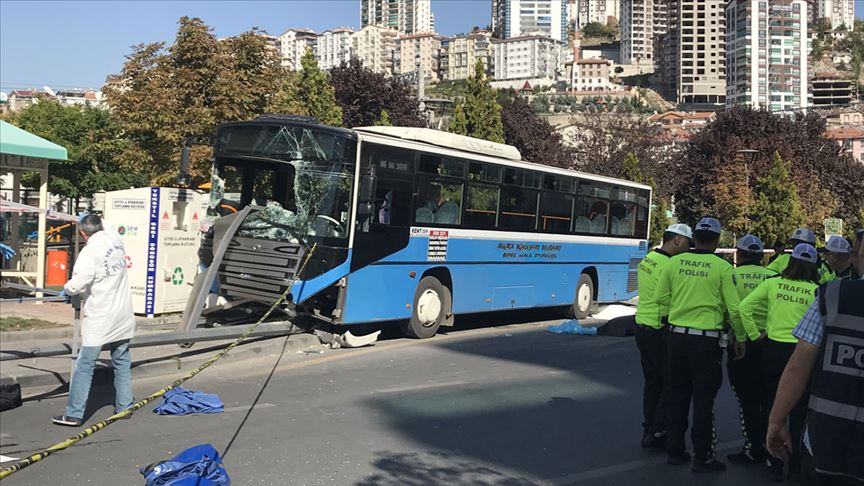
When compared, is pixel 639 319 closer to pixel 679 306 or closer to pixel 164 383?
pixel 679 306

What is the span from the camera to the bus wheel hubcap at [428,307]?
14312 mm

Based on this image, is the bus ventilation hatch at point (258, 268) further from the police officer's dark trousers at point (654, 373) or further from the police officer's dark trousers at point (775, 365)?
the police officer's dark trousers at point (775, 365)

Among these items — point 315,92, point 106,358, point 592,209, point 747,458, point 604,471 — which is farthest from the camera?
point 315,92

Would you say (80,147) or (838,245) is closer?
(838,245)

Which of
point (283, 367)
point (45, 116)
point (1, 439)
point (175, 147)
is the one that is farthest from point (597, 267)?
point (45, 116)

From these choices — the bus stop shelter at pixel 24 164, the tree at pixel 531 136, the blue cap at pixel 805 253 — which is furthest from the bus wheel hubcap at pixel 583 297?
the tree at pixel 531 136

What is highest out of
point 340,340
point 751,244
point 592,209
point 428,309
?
point 592,209

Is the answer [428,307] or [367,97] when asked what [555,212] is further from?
[367,97]

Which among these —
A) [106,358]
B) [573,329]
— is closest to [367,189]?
[106,358]

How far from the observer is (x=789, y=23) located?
192 m

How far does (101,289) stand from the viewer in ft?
25.3

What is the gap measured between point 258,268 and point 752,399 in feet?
24.5

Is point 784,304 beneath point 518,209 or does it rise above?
beneath

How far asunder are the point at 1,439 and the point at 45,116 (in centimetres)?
4137
